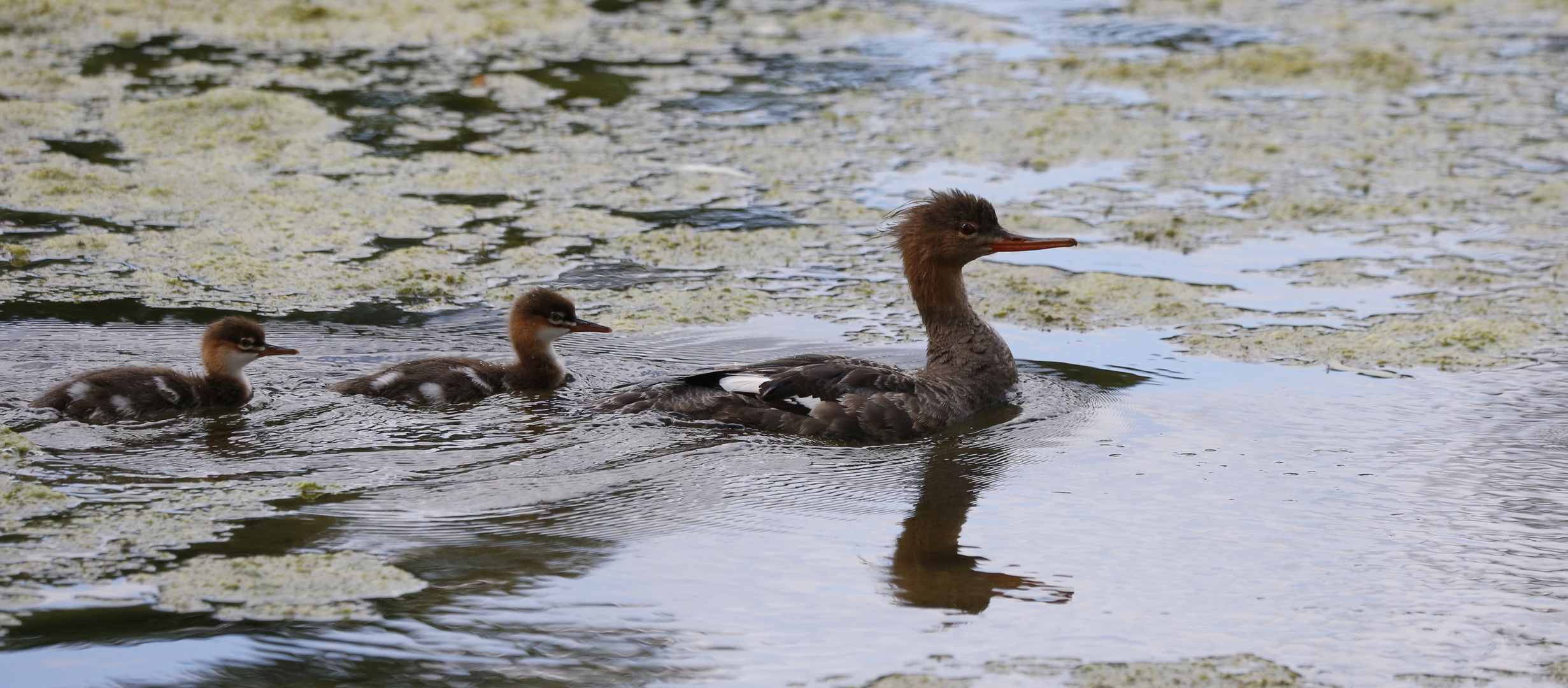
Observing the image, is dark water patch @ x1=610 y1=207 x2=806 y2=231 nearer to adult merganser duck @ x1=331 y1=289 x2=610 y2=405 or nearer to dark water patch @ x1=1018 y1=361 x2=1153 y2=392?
adult merganser duck @ x1=331 y1=289 x2=610 y2=405

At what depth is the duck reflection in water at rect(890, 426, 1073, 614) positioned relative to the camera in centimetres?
464

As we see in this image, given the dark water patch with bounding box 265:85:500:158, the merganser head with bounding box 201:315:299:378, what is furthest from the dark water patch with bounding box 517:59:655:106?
the merganser head with bounding box 201:315:299:378

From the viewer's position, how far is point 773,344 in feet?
24.1

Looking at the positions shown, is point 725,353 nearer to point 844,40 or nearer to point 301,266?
point 301,266

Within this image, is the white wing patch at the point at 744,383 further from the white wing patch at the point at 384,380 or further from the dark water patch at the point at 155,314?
the dark water patch at the point at 155,314

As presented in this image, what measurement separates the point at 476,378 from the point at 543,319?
1.39 feet

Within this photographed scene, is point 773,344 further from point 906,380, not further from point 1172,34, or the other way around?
point 1172,34

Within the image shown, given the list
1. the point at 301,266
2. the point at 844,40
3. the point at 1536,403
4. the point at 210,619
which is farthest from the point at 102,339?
the point at 844,40

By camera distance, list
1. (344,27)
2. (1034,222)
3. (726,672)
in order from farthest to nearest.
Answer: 1. (344,27)
2. (1034,222)
3. (726,672)

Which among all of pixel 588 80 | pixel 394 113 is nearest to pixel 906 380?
pixel 394 113

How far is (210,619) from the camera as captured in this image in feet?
14.0

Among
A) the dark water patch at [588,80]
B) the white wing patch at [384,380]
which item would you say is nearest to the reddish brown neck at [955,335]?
the white wing patch at [384,380]

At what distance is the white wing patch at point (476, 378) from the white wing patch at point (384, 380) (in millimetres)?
236

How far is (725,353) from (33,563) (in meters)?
3.37
